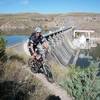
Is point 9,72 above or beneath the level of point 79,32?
above

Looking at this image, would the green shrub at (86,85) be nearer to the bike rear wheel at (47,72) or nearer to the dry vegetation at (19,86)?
the dry vegetation at (19,86)

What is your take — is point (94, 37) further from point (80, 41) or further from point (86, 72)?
point (86, 72)

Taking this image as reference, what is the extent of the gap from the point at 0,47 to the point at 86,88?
6590 millimetres

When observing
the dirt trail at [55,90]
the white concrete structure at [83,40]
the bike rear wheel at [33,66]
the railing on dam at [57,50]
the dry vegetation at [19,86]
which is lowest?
the white concrete structure at [83,40]

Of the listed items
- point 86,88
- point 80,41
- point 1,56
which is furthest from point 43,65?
point 80,41

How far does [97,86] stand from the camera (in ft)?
26.1

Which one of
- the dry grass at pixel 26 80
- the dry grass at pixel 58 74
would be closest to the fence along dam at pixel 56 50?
the dry grass at pixel 58 74

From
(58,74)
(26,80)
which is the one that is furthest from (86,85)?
(58,74)

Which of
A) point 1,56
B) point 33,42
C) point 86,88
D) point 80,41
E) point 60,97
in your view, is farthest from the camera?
point 80,41

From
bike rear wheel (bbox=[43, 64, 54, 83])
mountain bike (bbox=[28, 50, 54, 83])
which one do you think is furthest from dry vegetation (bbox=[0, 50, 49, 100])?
bike rear wheel (bbox=[43, 64, 54, 83])

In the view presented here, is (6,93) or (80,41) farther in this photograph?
(80,41)

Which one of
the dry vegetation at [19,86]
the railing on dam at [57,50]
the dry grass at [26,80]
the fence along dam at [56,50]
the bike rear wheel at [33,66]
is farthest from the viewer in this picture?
the railing on dam at [57,50]

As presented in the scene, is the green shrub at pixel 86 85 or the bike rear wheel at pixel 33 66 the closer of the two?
the green shrub at pixel 86 85

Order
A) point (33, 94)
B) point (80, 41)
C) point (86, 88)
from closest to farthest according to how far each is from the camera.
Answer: point (86, 88)
point (33, 94)
point (80, 41)
